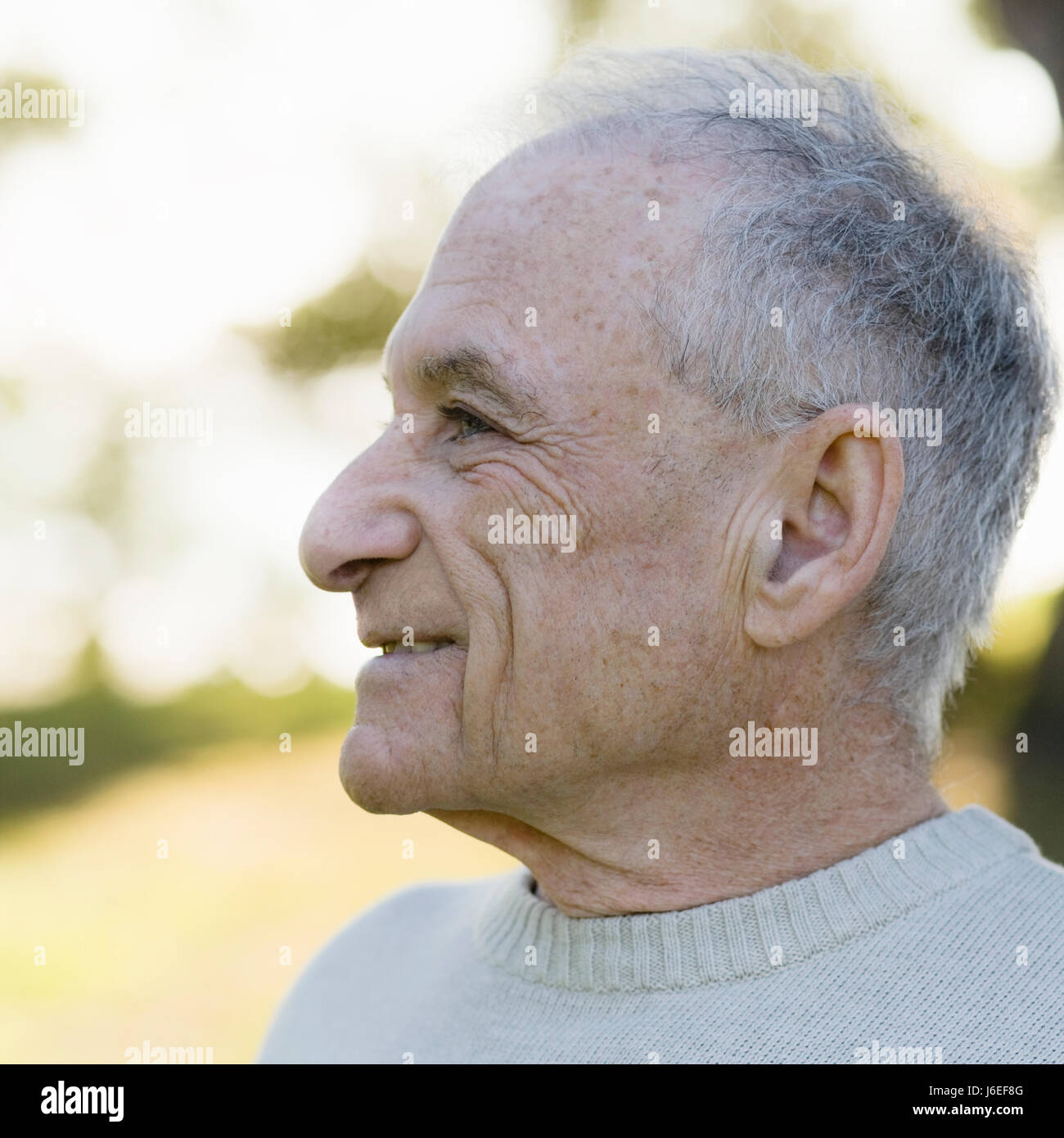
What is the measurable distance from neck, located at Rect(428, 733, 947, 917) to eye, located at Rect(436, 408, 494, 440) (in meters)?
0.58

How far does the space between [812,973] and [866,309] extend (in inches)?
39.3

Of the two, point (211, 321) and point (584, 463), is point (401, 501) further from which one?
point (211, 321)

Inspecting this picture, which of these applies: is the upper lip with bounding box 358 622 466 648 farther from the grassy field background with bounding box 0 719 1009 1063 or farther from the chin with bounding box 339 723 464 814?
the grassy field background with bounding box 0 719 1009 1063

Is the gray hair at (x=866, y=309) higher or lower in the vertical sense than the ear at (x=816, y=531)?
higher

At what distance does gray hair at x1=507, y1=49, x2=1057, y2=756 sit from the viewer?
160 centimetres

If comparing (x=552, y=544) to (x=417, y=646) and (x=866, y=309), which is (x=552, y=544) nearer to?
(x=417, y=646)

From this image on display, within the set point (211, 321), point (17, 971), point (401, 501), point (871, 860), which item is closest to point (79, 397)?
point (211, 321)

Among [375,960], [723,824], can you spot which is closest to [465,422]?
[723,824]

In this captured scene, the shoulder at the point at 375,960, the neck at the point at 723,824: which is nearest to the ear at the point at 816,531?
the neck at the point at 723,824

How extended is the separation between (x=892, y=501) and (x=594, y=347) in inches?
19.5

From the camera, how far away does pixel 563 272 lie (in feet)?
5.33

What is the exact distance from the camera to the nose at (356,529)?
1651 mm

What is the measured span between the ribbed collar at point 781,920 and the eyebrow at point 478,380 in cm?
81

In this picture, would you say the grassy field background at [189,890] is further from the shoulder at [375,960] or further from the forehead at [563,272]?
the forehead at [563,272]
